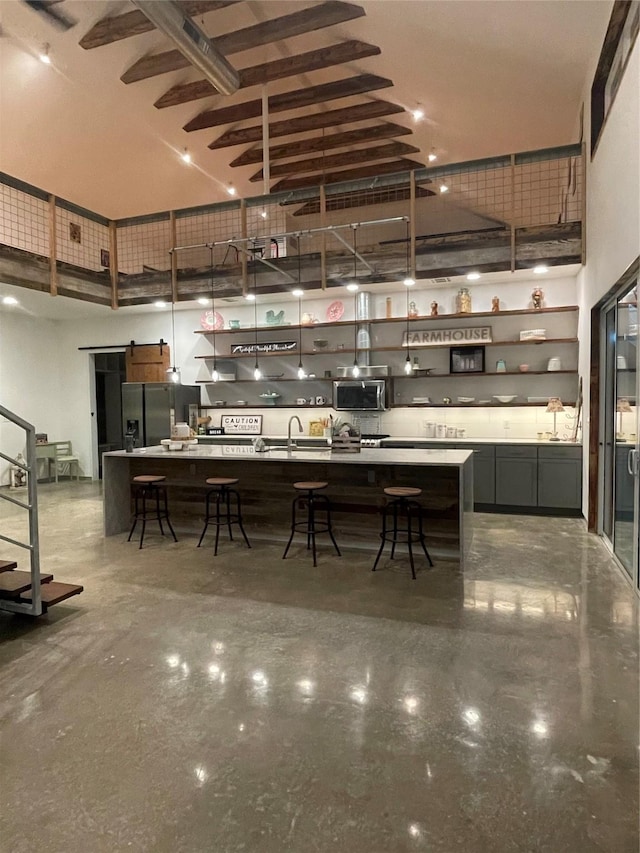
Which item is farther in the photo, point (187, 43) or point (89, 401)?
point (89, 401)

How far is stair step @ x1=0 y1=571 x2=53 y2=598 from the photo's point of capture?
3.45 meters

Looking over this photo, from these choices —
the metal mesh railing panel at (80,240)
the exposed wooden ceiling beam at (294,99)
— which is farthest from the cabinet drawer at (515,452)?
the metal mesh railing panel at (80,240)

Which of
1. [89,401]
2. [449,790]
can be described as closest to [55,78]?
[89,401]

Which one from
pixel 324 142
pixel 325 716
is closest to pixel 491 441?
pixel 325 716

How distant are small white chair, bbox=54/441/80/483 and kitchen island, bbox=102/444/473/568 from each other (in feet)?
14.9

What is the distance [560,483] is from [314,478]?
3.15m

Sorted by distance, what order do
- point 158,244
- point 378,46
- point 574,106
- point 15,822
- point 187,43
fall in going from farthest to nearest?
point 158,244 < point 574,106 < point 378,46 < point 187,43 < point 15,822

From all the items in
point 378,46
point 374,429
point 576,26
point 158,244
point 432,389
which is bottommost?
point 374,429

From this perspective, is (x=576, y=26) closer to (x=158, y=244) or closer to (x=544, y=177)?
(x=544, y=177)

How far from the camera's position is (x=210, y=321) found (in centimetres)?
Result: 877

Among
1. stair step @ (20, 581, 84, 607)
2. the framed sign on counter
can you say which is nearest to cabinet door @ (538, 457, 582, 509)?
the framed sign on counter

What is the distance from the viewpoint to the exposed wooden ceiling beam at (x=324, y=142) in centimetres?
784

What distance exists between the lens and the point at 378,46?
231 inches

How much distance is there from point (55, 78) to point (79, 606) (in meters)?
6.14
